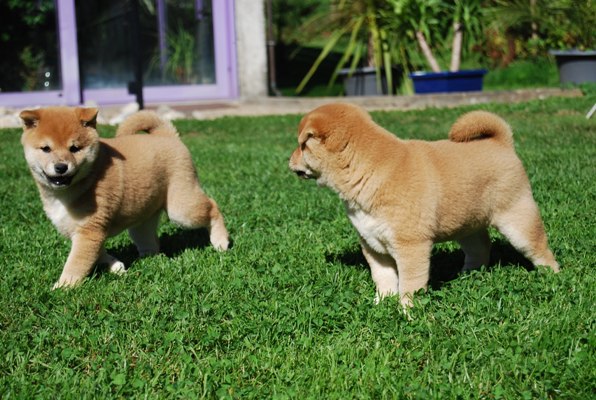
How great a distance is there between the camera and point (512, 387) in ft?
9.37

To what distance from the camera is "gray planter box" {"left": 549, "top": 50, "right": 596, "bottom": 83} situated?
42.0 feet

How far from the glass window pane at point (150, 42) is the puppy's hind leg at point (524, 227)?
A: 32.7ft

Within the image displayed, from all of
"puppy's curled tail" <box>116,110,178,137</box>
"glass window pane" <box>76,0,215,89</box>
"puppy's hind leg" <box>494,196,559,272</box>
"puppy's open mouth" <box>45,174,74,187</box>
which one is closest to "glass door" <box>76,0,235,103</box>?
"glass window pane" <box>76,0,215,89</box>

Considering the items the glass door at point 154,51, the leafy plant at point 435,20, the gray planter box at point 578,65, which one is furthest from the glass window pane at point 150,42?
the gray planter box at point 578,65

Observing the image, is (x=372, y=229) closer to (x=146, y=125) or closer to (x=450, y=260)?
(x=450, y=260)

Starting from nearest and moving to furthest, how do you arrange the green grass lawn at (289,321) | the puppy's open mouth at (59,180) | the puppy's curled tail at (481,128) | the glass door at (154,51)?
the green grass lawn at (289,321)
the puppy's curled tail at (481,128)
the puppy's open mouth at (59,180)
the glass door at (154,51)

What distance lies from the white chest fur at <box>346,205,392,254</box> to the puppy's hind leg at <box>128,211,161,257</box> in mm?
1662

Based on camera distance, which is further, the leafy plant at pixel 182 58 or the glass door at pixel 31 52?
the leafy plant at pixel 182 58

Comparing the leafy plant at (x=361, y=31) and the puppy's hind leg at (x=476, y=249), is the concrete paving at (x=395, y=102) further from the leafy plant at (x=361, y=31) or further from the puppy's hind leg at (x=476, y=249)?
the puppy's hind leg at (x=476, y=249)

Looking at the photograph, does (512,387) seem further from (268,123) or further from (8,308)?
(268,123)

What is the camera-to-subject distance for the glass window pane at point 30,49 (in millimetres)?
12414

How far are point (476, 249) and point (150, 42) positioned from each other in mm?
9987

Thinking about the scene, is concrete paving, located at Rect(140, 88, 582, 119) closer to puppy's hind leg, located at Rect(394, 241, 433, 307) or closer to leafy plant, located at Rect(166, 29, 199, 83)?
→ leafy plant, located at Rect(166, 29, 199, 83)

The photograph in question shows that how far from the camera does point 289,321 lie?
3.51 metres
